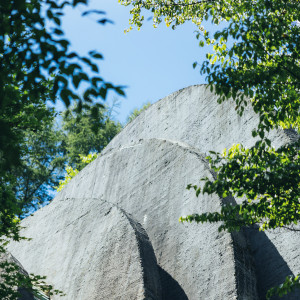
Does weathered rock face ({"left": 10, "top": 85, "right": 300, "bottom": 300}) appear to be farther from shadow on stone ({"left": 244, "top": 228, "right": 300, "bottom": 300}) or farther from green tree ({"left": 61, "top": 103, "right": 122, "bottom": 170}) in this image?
green tree ({"left": 61, "top": 103, "right": 122, "bottom": 170})

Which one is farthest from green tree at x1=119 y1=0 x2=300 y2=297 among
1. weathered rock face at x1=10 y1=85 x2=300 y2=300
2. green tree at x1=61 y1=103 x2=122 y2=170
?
green tree at x1=61 y1=103 x2=122 y2=170

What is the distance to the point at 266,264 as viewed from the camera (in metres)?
6.90

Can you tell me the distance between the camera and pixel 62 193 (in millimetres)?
12398

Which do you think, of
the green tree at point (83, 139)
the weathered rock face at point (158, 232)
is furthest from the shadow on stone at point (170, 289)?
the green tree at point (83, 139)

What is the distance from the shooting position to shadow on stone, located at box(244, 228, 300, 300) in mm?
6637

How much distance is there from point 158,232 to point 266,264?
194 cm

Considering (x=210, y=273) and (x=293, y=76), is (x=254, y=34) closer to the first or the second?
(x=293, y=76)

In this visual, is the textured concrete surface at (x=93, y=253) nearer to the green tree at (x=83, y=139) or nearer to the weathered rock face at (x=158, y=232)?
the weathered rock face at (x=158, y=232)

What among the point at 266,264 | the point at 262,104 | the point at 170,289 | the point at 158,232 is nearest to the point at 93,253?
the point at 158,232

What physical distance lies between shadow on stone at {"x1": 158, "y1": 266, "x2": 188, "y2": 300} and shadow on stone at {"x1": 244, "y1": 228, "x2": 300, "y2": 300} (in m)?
1.11

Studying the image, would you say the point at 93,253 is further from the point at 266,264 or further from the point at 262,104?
the point at 262,104

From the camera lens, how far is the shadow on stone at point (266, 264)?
6.64 m

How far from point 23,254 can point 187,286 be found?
484 cm

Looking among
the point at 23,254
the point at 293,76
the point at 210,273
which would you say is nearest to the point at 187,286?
the point at 210,273
